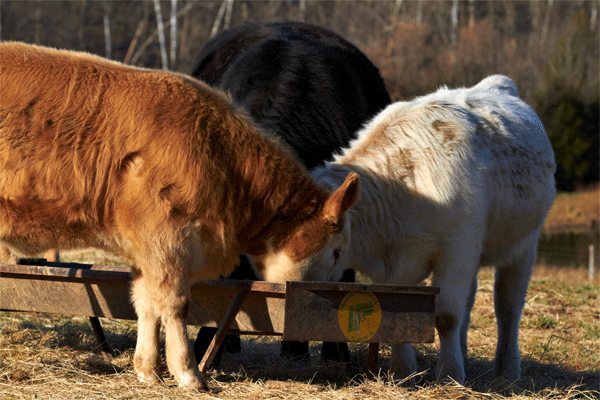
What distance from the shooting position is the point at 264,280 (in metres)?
3.70

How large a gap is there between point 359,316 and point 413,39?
29.7m

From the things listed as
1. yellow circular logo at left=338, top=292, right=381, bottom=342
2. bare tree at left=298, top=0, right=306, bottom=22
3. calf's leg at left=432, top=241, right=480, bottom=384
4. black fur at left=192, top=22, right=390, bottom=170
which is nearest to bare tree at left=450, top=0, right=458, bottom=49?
bare tree at left=298, top=0, right=306, bottom=22

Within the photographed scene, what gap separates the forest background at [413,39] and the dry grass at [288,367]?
67.4 ft

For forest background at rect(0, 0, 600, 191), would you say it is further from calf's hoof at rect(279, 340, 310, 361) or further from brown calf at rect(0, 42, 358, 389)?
brown calf at rect(0, 42, 358, 389)

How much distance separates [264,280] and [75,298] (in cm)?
122

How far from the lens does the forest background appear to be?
28000 mm

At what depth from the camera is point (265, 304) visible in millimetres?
3549

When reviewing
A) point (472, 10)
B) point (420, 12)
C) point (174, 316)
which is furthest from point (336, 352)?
point (472, 10)

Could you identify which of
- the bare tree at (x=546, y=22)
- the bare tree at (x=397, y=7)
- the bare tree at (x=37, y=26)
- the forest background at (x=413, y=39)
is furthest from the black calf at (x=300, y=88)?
the bare tree at (x=546, y=22)

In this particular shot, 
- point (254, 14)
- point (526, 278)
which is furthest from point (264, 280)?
point (254, 14)

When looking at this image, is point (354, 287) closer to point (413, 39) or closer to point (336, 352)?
point (336, 352)

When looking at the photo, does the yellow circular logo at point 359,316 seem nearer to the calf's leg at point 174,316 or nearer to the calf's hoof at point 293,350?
the calf's leg at point 174,316

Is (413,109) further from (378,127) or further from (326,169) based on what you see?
(326,169)

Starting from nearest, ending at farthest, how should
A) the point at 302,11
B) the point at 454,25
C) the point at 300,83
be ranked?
the point at 300,83 < the point at 302,11 < the point at 454,25
